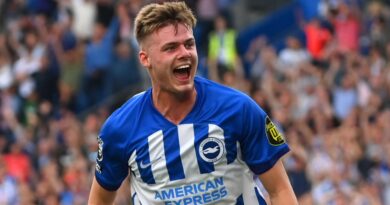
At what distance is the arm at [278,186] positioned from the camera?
23.0 feet

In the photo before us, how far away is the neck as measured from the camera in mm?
7176

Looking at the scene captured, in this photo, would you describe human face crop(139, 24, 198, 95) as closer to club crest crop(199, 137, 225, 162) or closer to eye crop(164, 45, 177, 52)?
eye crop(164, 45, 177, 52)

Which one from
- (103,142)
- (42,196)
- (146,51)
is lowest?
(42,196)

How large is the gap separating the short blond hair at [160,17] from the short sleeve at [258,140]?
0.56 meters

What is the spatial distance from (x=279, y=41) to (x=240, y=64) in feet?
3.93

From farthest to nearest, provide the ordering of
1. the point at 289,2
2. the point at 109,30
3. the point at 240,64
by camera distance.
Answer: the point at 289,2 → the point at 109,30 → the point at 240,64

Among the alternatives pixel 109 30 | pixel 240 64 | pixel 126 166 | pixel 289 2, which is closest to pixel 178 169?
pixel 126 166

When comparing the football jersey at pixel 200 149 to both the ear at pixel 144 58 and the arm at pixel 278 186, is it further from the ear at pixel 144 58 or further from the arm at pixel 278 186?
the ear at pixel 144 58

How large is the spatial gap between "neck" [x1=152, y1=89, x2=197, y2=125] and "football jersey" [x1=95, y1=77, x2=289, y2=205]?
27 mm

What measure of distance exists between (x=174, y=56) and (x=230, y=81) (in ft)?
35.0

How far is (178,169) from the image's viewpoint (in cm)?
710

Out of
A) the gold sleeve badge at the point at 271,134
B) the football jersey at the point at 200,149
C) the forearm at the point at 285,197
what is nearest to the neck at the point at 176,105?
the football jersey at the point at 200,149

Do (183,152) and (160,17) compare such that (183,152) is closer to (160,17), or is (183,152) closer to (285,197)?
(285,197)

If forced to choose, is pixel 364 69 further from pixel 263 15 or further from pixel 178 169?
pixel 178 169
